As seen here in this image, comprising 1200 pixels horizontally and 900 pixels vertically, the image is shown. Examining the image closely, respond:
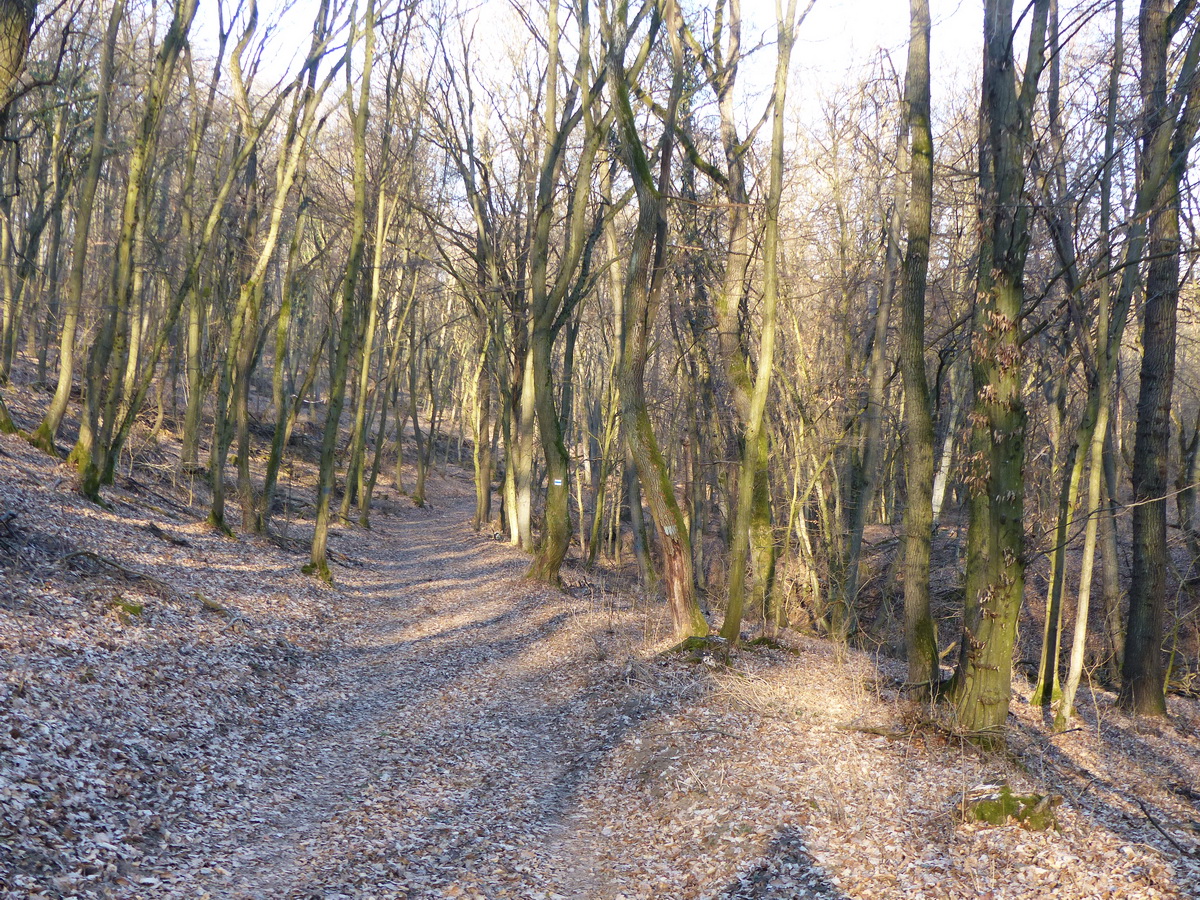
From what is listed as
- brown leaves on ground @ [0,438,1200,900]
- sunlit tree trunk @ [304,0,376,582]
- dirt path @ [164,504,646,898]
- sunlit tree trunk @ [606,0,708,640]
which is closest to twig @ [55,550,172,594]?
brown leaves on ground @ [0,438,1200,900]

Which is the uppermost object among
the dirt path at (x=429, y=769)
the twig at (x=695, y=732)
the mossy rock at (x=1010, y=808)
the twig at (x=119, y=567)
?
the twig at (x=119, y=567)

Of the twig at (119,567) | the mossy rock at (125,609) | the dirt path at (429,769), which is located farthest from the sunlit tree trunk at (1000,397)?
the twig at (119,567)

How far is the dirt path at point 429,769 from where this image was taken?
505cm

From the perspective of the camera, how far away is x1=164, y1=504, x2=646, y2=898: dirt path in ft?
16.6

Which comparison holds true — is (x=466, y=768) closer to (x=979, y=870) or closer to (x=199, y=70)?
(x=979, y=870)

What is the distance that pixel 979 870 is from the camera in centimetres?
493

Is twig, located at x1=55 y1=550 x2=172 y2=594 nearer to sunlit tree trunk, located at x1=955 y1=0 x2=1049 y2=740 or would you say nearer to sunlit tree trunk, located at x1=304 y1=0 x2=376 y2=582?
sunlit tree trunk, located at x1=304 y1=0 x2=376 y2=582

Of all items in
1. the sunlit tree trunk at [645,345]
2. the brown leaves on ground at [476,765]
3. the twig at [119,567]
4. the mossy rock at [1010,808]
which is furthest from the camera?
the sunlit tree trunk at [645,345]

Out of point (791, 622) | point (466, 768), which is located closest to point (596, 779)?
point (466, 768)

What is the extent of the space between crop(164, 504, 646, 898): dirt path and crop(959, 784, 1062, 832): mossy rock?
2.66 m

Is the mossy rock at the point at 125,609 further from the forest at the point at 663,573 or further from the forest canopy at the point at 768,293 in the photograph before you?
the forest canopy at the point at 768,293

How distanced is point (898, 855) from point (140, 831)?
4.82 m

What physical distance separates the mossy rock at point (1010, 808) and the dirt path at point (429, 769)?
2663 millimetres

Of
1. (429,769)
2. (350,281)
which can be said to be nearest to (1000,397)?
(429,769)
